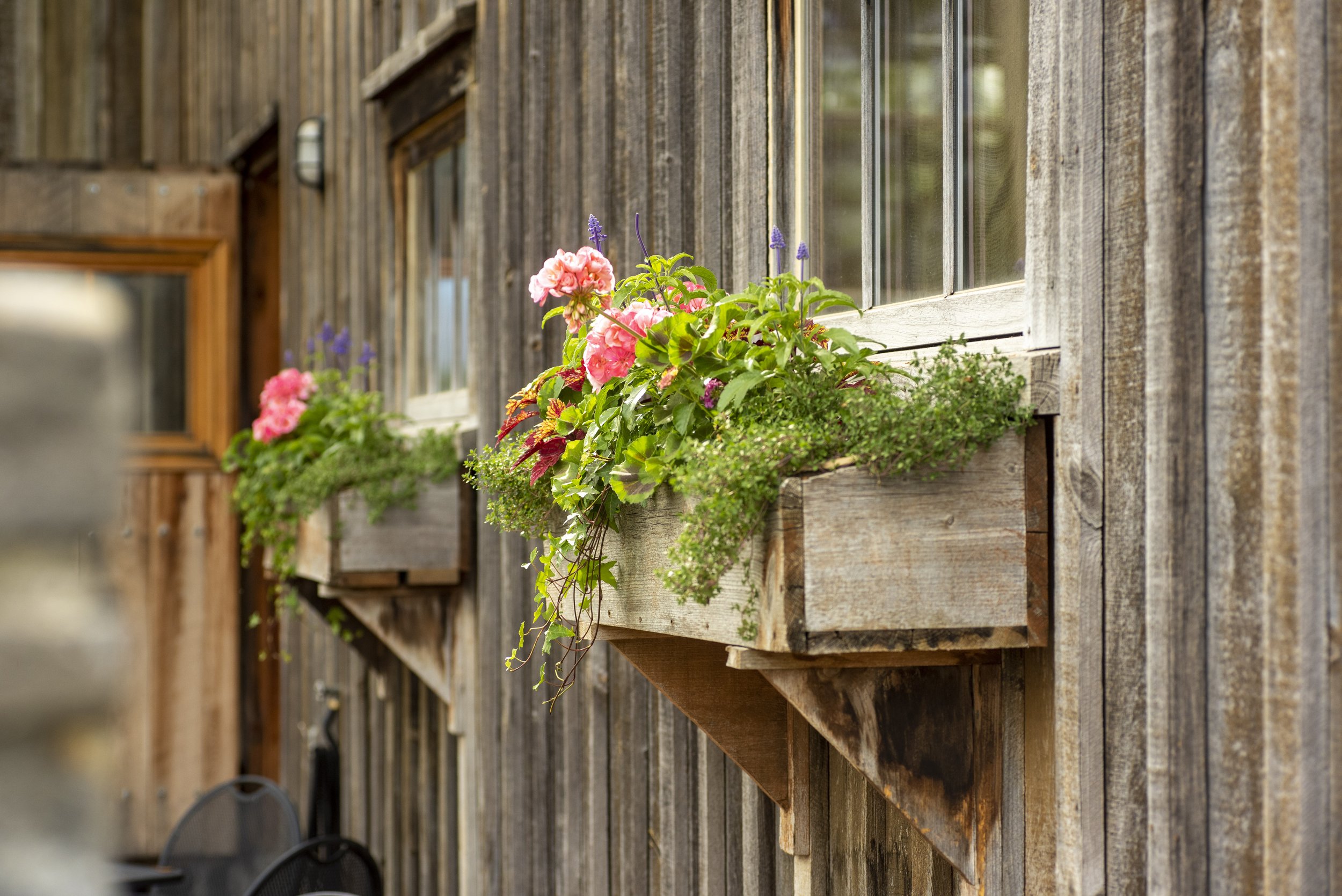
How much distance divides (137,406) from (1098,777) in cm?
517

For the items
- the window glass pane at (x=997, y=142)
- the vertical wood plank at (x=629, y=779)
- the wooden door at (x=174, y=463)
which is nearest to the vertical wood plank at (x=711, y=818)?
the vertical wood plank at (x=629, y=779)

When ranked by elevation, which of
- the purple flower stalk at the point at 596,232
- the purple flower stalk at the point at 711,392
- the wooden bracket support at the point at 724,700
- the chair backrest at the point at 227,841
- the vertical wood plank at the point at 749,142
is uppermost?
the vertical wood plank at the point at 749,142

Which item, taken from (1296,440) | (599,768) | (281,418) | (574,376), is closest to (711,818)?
(599,768)

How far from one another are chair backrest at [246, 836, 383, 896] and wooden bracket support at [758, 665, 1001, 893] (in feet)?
7.04

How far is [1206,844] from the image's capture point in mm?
1261

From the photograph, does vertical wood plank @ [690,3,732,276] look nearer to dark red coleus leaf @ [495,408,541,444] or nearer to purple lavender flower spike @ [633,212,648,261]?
purple lavender flower spike @ [633,212,648,261]

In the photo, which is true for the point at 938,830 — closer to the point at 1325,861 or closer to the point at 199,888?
the point at 1325,861

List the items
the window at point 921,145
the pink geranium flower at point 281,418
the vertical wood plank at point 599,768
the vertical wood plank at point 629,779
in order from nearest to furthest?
the window at point 921,145
the vertical wood plank at point 629,779
the vertical wood plank at point 599,768
the pink geranium flower at point 281,418

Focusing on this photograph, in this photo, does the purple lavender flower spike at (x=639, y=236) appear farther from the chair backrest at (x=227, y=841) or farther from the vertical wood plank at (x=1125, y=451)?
the chair backrest at (x=227, y=841)

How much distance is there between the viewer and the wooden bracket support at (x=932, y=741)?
5.10 ft

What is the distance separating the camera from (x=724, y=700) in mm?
1920

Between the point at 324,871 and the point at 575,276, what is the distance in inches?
90.3

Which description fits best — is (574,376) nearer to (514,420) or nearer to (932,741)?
(514,420)

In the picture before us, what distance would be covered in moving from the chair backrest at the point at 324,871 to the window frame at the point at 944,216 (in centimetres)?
217
